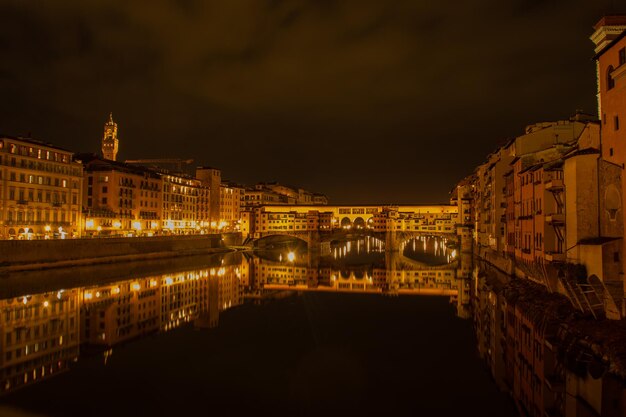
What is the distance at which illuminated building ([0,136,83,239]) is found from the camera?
3922cm

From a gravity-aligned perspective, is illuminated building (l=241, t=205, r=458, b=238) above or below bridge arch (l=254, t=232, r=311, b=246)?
above

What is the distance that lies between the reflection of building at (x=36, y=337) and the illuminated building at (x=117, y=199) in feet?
82.2

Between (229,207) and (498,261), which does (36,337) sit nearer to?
(498,261)

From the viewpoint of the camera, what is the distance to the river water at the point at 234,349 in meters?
13.1

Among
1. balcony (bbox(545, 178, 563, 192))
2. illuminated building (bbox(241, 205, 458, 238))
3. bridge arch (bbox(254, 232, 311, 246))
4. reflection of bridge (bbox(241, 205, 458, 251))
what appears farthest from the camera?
illuminated building (bbox(241, 205, 458, 238))

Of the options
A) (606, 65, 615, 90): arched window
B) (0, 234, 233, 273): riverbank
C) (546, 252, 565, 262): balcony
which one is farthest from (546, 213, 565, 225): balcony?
(0, 234, 233, 273): riverbank

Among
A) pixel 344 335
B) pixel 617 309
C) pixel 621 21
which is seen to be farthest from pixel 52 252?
pixel 621 21

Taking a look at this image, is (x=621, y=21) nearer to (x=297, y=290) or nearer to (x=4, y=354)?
(x=297, y=290)

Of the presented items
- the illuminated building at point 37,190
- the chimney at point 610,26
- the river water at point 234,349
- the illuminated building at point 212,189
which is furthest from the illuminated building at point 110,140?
the chimney at point 610,26

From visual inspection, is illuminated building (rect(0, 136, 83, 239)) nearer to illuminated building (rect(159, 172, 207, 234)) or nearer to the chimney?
illuminated building (rect(159, 172, 207, 234))

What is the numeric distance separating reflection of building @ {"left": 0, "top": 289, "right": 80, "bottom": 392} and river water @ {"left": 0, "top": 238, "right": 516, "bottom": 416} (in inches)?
2.3

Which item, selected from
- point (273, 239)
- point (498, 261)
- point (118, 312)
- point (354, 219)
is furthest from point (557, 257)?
point (354, 219)

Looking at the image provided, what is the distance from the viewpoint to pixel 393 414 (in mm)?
12328

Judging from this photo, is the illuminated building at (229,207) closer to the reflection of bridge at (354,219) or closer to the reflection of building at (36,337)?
the reflection of bridge at (354,219)
